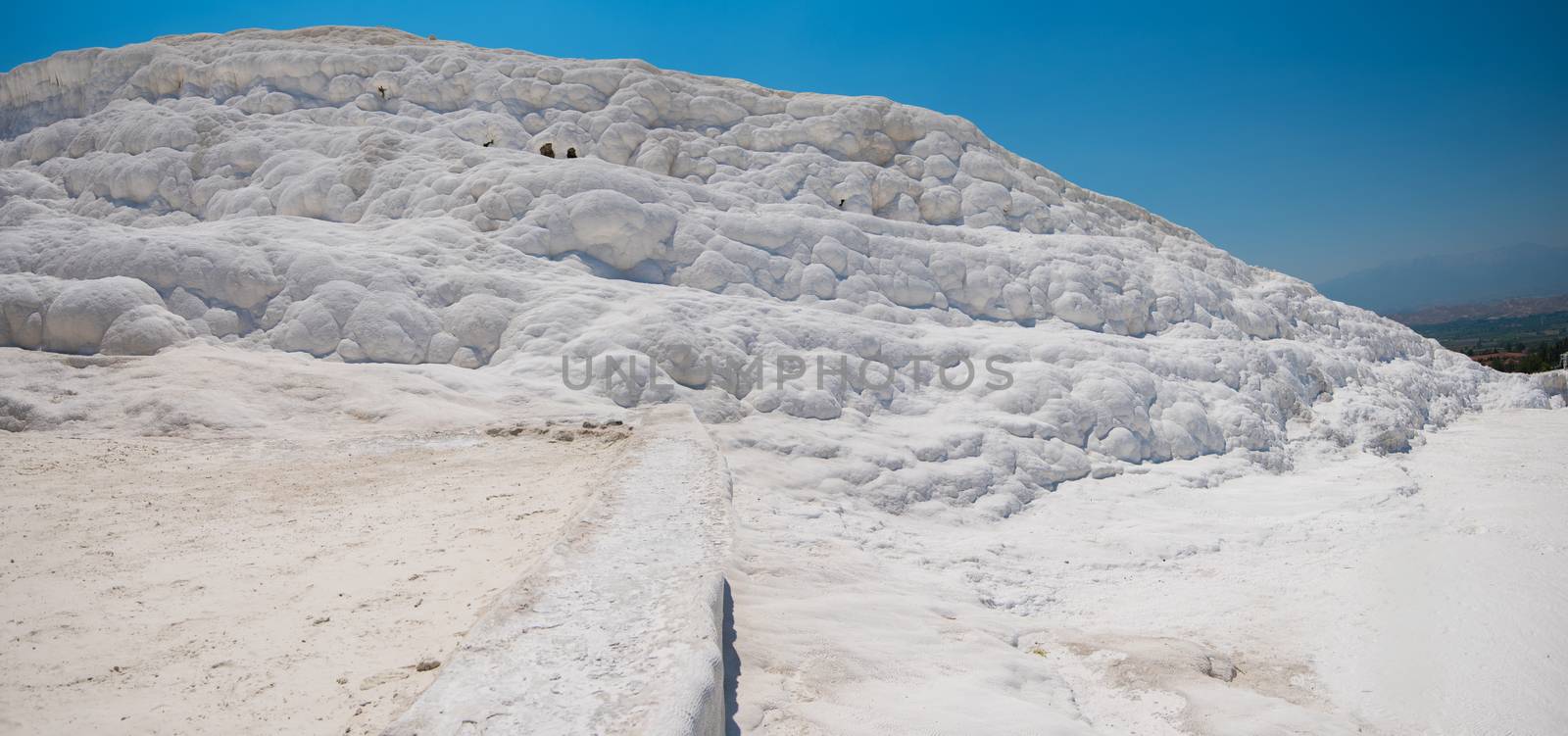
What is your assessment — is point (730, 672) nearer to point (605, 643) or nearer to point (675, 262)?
point (605, 643)

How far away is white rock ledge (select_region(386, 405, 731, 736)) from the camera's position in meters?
2.02

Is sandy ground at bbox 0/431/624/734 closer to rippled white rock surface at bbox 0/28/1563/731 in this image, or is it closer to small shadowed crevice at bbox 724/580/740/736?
small shadowed crevice at bbox 724/580/740/736

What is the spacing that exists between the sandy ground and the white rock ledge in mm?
282

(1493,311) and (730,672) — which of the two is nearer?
(730,672)

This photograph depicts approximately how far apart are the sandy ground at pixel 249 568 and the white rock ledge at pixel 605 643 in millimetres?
282

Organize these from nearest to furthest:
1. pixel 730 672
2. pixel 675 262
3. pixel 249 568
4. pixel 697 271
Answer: pixel 730 672 < pixel 249 568 < pixel 697 271 < pixel 675 262

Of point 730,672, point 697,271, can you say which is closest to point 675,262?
point 697,271

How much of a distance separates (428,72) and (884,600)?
11.9 meters

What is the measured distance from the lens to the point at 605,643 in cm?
241

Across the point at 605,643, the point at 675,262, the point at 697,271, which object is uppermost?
the point at 675,262

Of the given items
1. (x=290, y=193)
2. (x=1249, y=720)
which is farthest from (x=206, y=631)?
(x=290, y=193)

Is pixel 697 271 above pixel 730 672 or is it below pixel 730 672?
above

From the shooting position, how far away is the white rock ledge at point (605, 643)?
79.5 inches

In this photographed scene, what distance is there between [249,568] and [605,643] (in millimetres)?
1911
